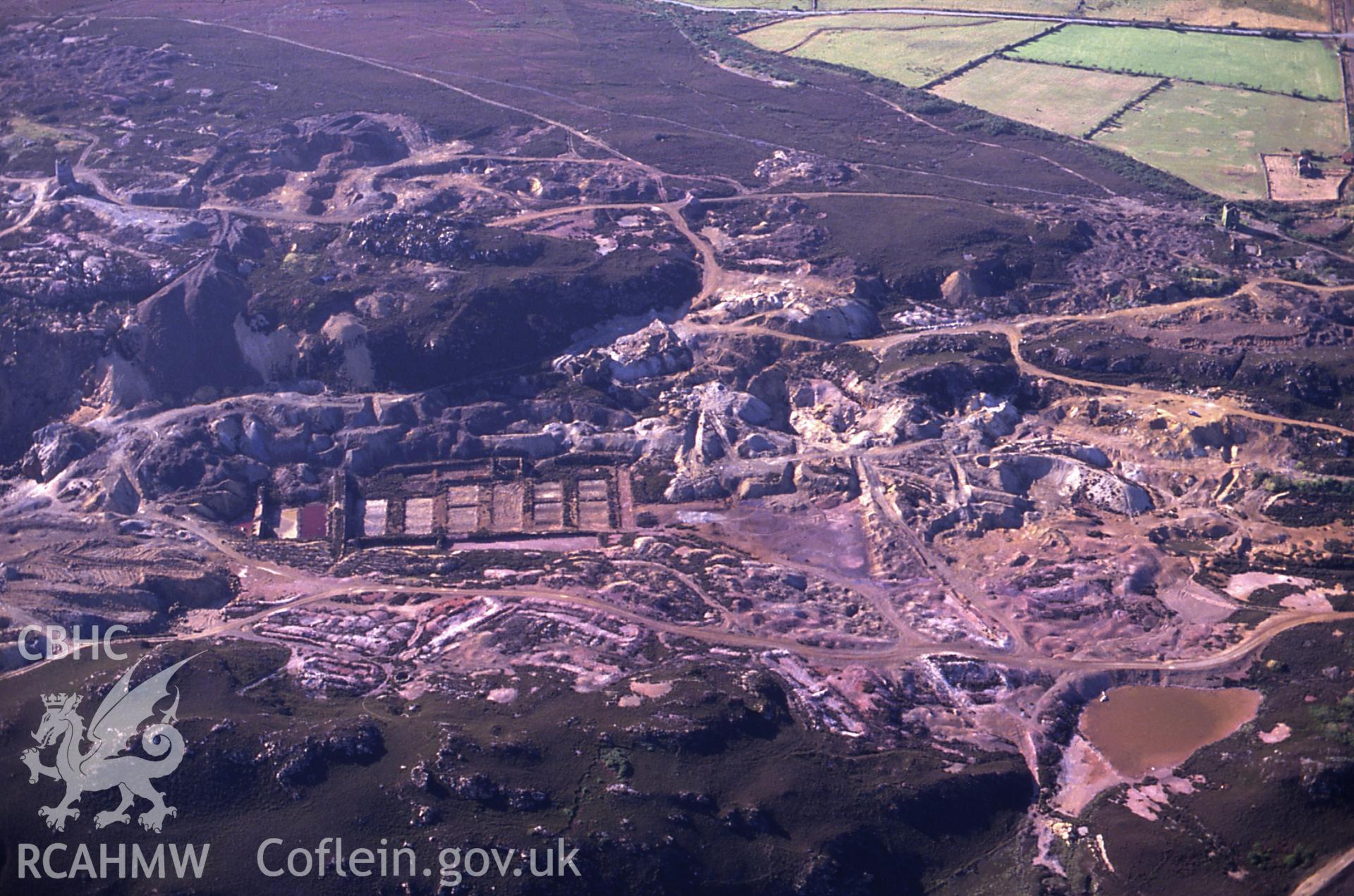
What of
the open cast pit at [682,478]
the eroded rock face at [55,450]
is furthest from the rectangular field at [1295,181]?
the eroded rock face at [55,450]

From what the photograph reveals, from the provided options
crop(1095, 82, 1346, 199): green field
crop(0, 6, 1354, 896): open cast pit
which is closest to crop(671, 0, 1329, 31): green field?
crop(1095, 82, 1346, 199): green field

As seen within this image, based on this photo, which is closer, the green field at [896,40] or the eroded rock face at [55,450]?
the eroded rock face at [55,450]

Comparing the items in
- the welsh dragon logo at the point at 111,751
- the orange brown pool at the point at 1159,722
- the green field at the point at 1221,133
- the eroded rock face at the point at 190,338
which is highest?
the green field at the point at 1221,133

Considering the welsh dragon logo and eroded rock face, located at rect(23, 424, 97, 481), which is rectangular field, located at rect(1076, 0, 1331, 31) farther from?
the welsh dragon logo

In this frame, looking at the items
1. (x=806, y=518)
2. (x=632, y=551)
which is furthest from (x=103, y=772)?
(x=806, y=518)

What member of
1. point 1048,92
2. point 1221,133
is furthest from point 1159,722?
point 1048,92

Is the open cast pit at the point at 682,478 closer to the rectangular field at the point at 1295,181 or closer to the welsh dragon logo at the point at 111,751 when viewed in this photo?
the welsh dragon logo at the point at 111,751
